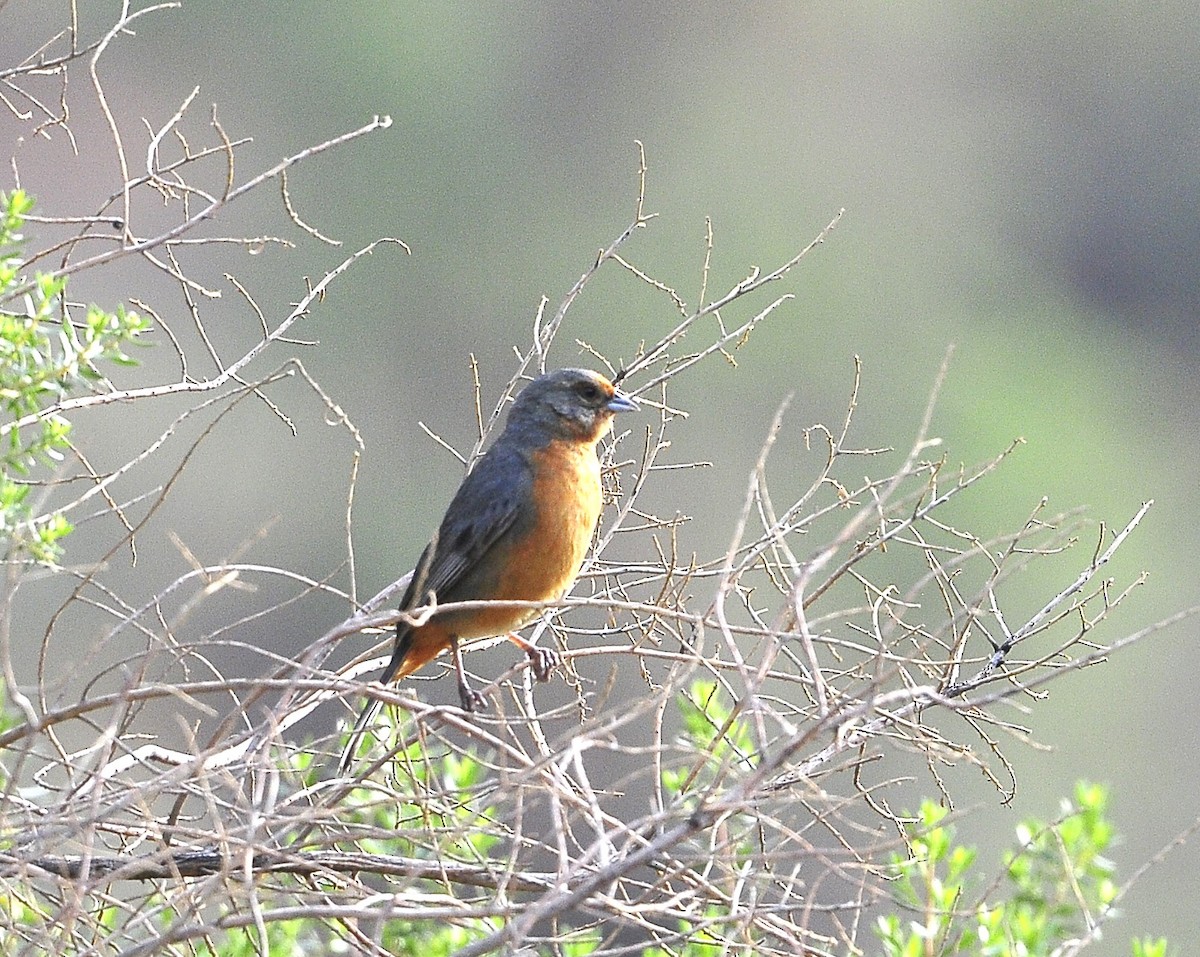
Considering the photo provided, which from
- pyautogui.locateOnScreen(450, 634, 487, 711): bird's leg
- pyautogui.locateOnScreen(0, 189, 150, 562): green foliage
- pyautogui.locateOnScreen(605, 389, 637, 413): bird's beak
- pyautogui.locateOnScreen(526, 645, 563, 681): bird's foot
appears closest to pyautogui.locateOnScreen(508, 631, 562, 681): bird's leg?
pyautogui.locateOnScreen(526, 645, 563, 681): bird's foot

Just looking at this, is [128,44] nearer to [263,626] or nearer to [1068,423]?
[263,626]

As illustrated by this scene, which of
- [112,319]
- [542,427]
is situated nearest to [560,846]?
[112,319]

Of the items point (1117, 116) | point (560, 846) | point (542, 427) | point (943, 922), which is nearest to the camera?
point (560, 846)

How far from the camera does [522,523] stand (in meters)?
5.92

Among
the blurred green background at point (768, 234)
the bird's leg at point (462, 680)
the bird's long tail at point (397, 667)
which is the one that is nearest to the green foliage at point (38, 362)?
the bird's long tail at point (397, 667)

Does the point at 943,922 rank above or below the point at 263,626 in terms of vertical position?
below

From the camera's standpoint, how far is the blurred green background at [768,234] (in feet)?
84.5

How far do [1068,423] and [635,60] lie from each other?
11.9 meters

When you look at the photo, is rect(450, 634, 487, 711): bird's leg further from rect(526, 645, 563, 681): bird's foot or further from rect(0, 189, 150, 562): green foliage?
rect(0, 189, 150, 562): green foliage

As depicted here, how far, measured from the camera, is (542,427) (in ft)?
20.3

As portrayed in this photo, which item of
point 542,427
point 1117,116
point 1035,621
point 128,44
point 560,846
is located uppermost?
point 1117,116

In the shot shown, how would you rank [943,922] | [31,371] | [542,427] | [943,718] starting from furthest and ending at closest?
[943,718]
[542,427]
[943,922]
[31,371]

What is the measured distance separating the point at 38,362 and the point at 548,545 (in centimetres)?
192

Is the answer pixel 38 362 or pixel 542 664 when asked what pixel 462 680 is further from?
pixel 38 362
